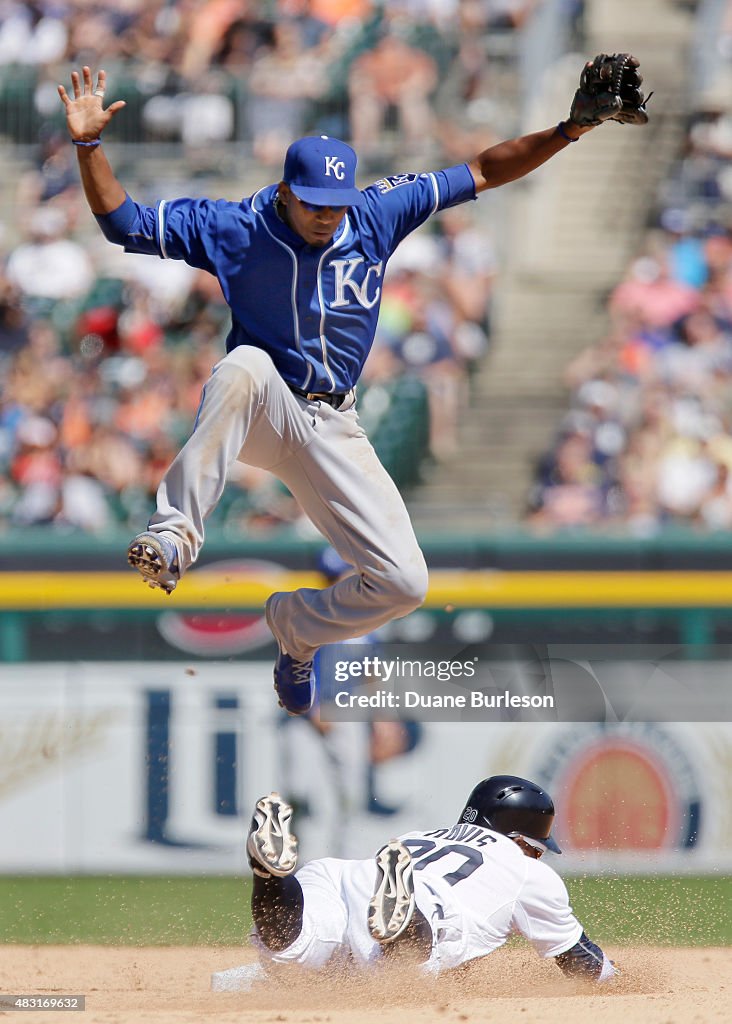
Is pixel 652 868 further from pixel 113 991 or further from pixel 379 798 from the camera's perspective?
pixel 113 991

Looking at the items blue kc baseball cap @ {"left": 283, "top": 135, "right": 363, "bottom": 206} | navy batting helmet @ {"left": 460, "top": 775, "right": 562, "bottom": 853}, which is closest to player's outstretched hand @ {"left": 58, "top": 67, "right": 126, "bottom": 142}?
blue kc baseball cap @ {"left": 283, "top": 135, "right": 363, "bottom": 206}

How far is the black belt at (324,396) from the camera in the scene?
635cm

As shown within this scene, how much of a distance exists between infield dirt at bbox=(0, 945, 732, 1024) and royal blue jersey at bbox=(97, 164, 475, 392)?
7.60ft

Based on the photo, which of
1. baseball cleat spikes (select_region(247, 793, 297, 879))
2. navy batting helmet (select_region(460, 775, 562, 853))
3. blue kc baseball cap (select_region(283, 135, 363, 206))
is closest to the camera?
baseball cleat spikes (select_region(247, 793, 297, 879))

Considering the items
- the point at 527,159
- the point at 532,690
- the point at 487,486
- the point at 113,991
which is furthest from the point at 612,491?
the point at 113,991

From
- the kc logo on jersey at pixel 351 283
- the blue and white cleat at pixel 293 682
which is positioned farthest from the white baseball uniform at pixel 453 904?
the kc logo on jersey at pixel 351 283

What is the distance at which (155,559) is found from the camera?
18.3 feet

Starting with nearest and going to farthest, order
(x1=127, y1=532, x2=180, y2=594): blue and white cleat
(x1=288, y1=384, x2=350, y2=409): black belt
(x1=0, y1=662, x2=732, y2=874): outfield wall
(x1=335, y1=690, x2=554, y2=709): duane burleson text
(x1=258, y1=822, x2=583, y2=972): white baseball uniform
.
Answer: (x1=127, y1=532, x2=180, y2=594): blue and white cleat
(x1=258, y1=822, x2=583, y2=972): white baseball uniform
(x1=288, y1=384, x2=350, y2=409): black belt
(x1=0, y1=662, x2=732, y2=874): outfield wall
(x1=335, y1=690, x2=554, y2=709): duane burleson text

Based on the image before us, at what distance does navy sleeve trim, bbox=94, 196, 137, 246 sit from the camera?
6.12 m

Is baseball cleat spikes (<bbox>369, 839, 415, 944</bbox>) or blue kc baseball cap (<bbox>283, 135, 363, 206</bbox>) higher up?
blue kc baseball cap (<bbox>283, 135, 363, 206</bbox>)

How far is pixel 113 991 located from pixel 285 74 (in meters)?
9.35

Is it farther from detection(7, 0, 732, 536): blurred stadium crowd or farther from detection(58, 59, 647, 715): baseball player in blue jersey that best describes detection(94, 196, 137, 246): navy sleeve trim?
detection(7, 0, 732, 536): blurred stadium crowd

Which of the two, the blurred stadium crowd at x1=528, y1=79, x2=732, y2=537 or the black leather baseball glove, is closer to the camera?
the black leather baseball glove

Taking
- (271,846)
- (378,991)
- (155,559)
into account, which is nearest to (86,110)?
(155,559)
